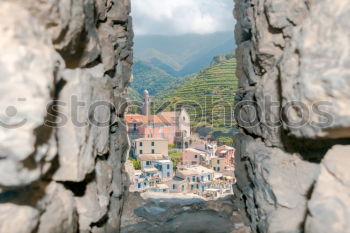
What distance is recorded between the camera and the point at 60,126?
190 centimetres

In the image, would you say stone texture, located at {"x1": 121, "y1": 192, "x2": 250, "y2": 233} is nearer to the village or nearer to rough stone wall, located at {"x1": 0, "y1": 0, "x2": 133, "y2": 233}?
rough stone wall, located at {"x1": 0, "y1": 0, "x2": 133, "y2": 233}

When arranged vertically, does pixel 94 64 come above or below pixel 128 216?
above

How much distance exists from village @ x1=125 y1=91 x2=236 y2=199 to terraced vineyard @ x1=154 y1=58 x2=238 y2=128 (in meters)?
1.57

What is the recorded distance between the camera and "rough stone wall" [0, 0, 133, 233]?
1.36 m

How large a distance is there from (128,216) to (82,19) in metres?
2.61

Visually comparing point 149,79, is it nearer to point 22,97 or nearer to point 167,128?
point 167,128

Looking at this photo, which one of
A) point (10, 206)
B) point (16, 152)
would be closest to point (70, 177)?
point (10, 206)

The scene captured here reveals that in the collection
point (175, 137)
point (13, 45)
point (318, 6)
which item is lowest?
point (175, 137)

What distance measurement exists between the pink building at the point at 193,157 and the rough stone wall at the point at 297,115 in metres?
15.5

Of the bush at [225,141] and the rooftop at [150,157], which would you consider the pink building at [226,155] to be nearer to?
the bush at [225,141]

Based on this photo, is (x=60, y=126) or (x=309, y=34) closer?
(x=309, y=34)

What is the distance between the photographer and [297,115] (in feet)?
5.75

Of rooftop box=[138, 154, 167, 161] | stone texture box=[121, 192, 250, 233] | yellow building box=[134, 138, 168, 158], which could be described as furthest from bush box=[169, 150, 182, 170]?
stone texture box=[121, 192, 250, 233]

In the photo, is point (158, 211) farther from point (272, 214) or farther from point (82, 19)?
point (82, 19)
